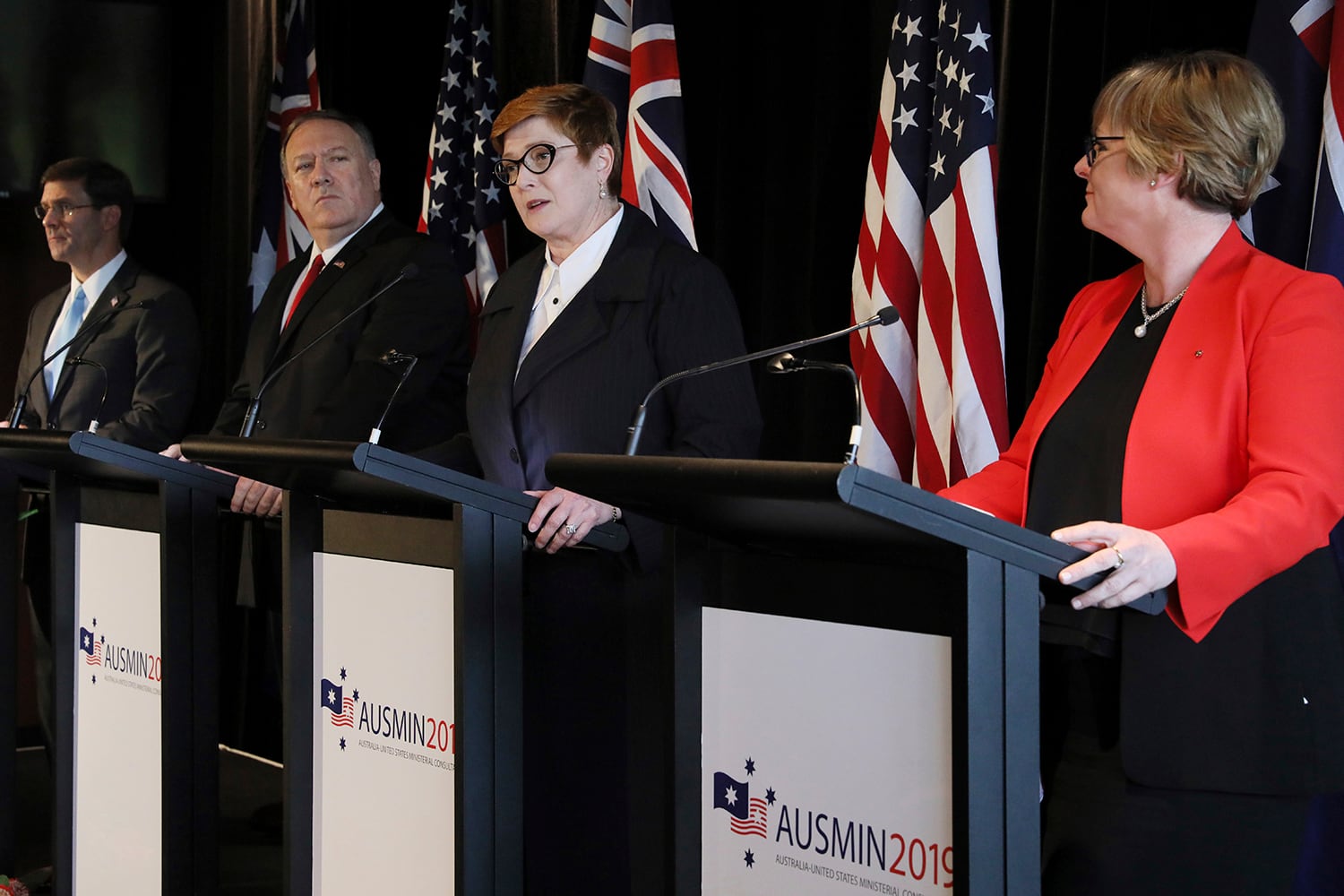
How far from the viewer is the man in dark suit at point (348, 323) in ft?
10.3

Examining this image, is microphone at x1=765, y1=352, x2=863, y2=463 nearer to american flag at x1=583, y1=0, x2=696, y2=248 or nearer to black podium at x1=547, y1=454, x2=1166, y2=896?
black podium at x1=547, y1=454, x2=1166, y2=896

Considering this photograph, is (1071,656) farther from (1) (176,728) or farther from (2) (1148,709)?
(1) (176,728)

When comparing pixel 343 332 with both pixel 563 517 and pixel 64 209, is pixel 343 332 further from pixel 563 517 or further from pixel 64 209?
pixel 64 209

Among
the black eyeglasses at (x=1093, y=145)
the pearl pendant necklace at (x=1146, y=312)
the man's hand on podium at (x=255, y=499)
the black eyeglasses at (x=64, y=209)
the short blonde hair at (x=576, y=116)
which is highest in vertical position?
the black eyeglasses at (x=64, y=209)

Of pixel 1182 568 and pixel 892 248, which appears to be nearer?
pixel 1182 568

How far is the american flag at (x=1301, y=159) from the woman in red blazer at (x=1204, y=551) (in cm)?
53

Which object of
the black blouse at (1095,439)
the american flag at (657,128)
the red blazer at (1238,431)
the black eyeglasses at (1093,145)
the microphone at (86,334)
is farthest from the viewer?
the american flag at (657,128)

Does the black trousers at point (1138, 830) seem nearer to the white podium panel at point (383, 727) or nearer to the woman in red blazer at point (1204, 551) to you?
the woman in red blazer at point (1204, 551)

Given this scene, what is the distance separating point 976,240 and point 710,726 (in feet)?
5.04

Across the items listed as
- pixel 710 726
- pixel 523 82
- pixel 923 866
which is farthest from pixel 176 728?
pixel 523 82

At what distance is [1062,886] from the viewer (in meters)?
1.60

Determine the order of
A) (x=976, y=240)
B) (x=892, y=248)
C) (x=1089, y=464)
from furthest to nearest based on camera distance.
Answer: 1. (x=892, y=248)
2. (x=976, y=240)
3. (x=1089, y=464)

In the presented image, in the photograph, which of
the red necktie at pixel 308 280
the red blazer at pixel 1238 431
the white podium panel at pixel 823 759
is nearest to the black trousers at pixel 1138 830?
the red blazer at pixel 1238 431

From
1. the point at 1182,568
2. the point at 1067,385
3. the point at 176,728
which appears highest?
the point at 1067,385
